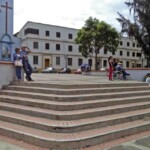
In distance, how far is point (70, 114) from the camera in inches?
304

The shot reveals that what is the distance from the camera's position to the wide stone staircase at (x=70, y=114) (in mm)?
6887

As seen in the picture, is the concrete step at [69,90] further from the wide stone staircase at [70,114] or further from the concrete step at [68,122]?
the concrete step at [68,122]

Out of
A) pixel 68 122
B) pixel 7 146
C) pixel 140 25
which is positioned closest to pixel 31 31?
pixel 140 25

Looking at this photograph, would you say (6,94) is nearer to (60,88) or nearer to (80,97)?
(60,88)

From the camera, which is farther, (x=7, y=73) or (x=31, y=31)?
(x=31, y=31)

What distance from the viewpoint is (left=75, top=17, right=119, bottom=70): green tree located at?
149 feet

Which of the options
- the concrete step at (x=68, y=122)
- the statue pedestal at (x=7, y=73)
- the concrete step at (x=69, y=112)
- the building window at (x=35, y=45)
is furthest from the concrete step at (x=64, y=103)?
the building window at (x=35, y=45)

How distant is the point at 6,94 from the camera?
1068 cm

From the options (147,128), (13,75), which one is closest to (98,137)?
(147,128)

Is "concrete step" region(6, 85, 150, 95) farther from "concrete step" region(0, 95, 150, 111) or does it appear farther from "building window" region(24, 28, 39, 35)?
"building window" region(24, 28, 39, 35)

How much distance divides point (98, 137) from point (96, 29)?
131 ft

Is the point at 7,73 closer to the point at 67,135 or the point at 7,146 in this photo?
the point at 7,146

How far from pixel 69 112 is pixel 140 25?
2769cm

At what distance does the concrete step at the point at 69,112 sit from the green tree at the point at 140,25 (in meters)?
24.5
